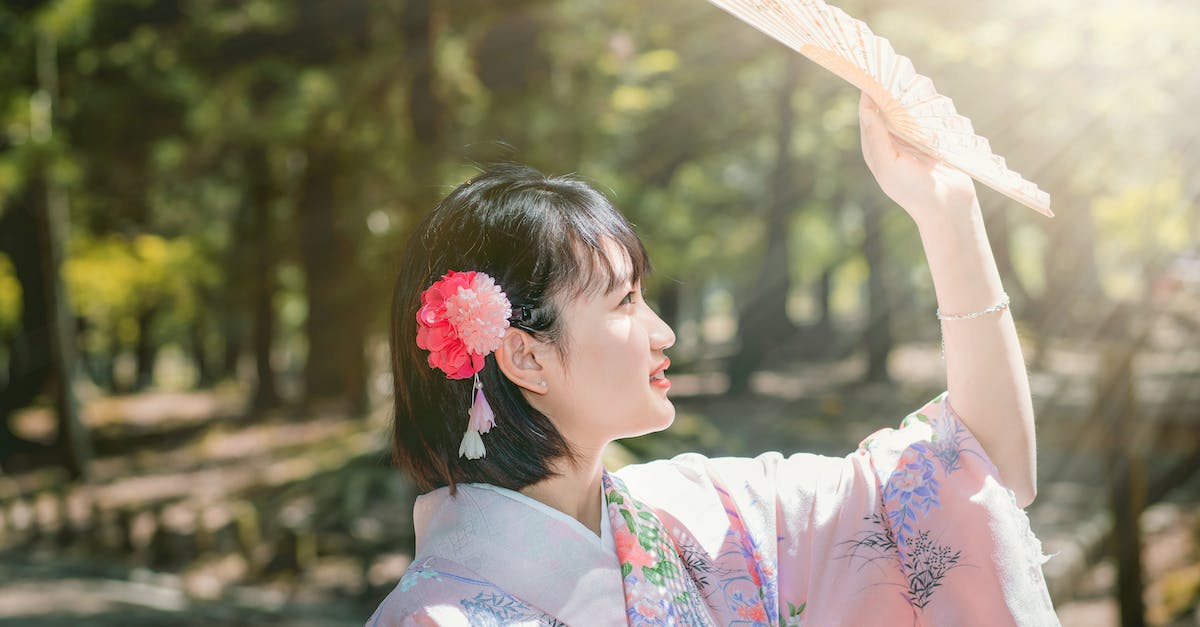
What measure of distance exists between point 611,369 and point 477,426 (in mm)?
243

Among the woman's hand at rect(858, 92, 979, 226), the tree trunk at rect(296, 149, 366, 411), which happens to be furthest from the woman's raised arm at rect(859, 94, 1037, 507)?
the tree trunk at rect(296, 149, 366, 411)

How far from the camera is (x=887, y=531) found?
5.90 feet

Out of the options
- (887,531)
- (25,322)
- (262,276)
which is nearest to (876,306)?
(262,276)

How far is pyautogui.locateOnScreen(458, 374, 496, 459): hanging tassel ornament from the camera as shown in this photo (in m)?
1.63

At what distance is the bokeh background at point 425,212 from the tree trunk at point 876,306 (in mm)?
68

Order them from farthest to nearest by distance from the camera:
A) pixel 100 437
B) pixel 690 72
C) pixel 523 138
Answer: pixel 100 437, pixel 690 72, pixel 523 138

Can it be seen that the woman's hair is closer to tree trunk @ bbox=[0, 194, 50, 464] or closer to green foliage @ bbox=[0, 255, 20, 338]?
tree trunk @ bbox=[0, 194, 50, 464]

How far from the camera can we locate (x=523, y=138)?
7832 millimetres

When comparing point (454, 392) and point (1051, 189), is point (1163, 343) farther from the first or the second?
point (454, 392)

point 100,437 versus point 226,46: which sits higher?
point 226,46

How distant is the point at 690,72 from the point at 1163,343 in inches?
410

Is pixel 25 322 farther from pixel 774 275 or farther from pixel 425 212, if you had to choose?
pixel 425 212

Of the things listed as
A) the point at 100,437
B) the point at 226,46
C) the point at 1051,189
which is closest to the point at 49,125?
the point at 226,46

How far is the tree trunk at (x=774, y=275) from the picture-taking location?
1381 cm
